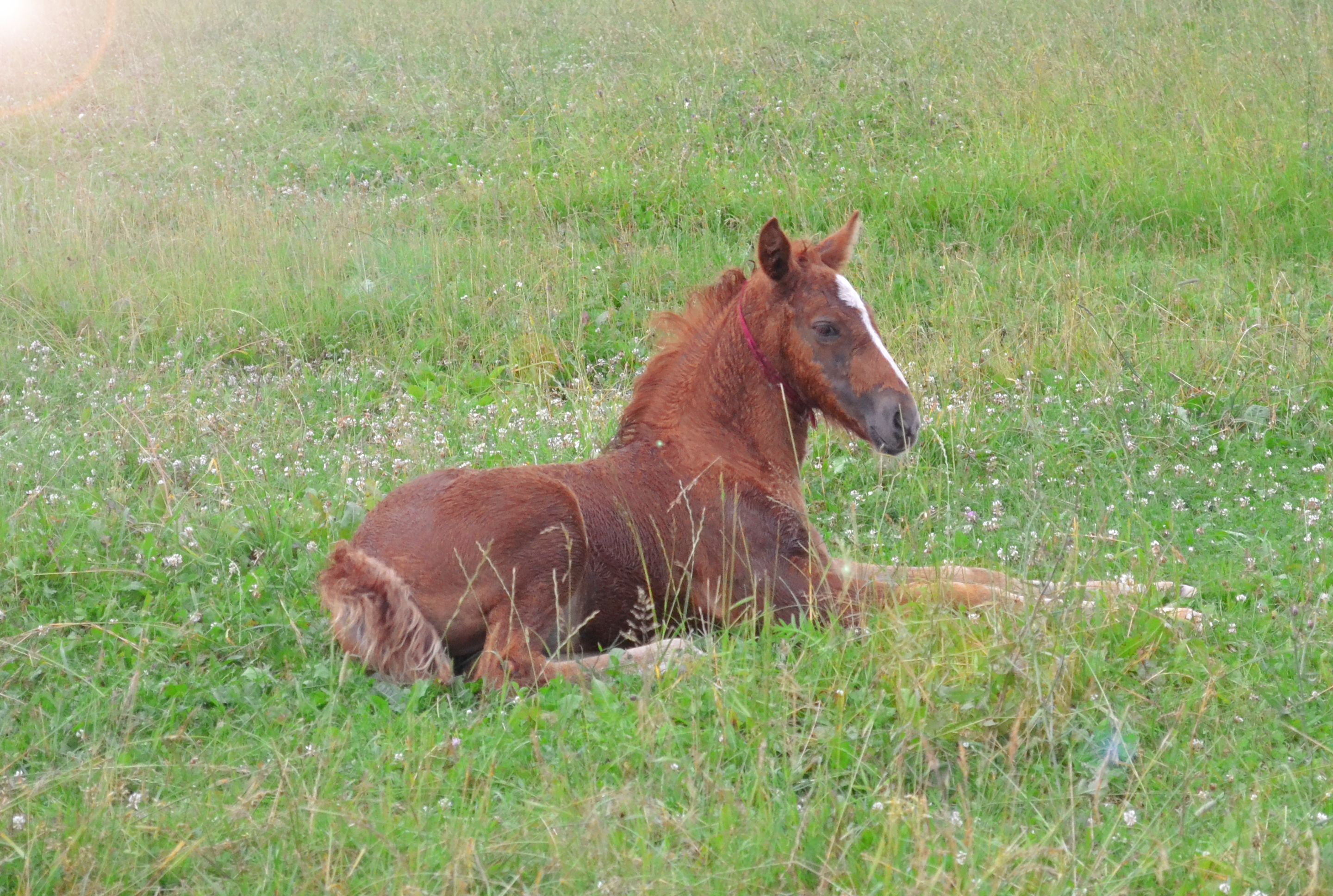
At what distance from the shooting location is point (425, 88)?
1312 cm

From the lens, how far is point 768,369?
5055 millimetres

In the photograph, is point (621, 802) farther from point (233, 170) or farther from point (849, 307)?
point (233, 170)

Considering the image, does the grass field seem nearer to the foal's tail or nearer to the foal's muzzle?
the foal's tail

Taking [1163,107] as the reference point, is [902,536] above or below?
below

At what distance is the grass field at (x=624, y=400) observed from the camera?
319 cm

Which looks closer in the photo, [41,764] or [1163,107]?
[41,764]

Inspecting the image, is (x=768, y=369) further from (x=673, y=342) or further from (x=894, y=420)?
(x=894, y=420)

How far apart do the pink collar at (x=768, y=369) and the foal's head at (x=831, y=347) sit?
1.3 inches

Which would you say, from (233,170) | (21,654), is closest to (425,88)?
(233,170)

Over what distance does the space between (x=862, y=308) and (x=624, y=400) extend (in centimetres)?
226

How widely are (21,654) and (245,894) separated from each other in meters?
1.86

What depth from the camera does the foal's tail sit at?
434cm

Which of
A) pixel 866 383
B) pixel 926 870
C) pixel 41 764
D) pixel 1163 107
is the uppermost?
pixel 1163 107

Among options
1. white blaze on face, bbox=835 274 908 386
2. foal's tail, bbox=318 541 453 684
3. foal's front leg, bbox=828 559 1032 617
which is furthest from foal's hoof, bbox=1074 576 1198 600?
foal's tail, bbox=318 541 453 684
